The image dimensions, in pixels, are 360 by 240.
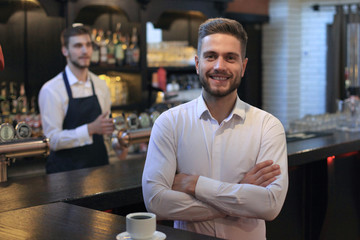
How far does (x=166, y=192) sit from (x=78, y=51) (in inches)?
91.1

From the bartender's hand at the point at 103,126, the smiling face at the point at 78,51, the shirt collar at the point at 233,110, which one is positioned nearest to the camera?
the shirt collar at the point at 233,110

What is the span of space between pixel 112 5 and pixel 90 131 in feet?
6.36

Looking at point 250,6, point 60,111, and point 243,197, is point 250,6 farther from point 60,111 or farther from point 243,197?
point 243,197

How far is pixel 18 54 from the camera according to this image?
508 centimetres

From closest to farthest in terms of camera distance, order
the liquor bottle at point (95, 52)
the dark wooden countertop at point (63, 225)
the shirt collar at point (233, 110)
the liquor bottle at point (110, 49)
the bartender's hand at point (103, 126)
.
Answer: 1. the dark wooden countertop at point (63, 225)
2. the shirt collar at point (233, 110)
3. the bartender's hand at point (103, 126)
4. the liquor bottle at point (95, 52)
5. the liquor bottle at point (110, 49)

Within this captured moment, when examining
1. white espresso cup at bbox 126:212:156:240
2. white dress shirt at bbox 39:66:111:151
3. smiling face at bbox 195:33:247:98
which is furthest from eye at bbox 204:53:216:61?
white dress shirt at bbox 39:66:111:151

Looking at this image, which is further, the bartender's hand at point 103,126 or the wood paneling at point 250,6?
the wood paneling at point 250,6

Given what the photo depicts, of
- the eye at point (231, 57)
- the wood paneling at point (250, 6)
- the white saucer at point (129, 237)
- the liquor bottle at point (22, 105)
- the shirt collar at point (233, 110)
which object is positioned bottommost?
the white saucer at point (129, 237)

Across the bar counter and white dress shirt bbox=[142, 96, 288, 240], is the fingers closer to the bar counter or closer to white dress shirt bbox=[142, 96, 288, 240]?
white dress shirt bbox=[142, 96, 288, 240]

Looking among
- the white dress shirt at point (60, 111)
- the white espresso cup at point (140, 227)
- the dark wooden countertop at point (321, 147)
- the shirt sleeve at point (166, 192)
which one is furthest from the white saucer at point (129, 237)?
the white dress shirt at point (60, 111)

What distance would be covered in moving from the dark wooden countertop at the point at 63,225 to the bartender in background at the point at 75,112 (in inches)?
62.7

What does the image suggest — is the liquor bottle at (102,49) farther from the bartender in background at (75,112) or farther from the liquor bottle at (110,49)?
the bartender in background at (75,112)

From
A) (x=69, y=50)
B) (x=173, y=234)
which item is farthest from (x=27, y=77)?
(x=173, y=234)

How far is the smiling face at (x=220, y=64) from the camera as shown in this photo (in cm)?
221
